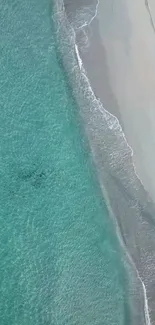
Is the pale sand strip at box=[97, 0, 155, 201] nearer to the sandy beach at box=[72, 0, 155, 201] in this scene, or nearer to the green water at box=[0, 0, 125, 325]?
the sandy beach at box=[72, 0, 155, 201]

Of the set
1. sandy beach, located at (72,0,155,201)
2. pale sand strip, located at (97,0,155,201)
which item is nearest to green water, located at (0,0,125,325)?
sandy beach, located at (72,0,155,201)

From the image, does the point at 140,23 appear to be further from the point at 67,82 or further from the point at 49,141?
the point at 49,141

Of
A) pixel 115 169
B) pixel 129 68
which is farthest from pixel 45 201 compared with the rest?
pixel 129 68

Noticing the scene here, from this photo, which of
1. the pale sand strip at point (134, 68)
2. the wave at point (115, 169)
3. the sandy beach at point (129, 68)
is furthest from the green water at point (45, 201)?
the pale sand strip at point (134, 68)

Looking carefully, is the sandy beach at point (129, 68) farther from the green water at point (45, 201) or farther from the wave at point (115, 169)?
the green water at point (45, 201)

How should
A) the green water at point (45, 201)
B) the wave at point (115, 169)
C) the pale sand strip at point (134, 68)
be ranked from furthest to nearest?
the pale sand strip at point (134, 68) → the wave at point (115, 169) → the green water at point (45, 201)

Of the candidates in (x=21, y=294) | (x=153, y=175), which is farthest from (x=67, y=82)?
(x=21, y=294)
